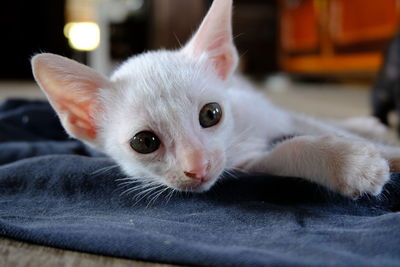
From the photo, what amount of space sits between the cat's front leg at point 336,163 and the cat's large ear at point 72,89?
20.2 inches

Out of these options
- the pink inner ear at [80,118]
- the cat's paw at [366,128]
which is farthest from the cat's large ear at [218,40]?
the cat's paw at [366,128]

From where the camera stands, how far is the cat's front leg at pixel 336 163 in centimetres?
92

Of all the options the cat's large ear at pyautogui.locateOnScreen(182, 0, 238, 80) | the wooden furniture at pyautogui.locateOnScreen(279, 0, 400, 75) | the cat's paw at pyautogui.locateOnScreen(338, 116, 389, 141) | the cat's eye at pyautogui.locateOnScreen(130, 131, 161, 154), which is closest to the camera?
the cat's eye at pyautogui.locateOnScreen(130, 131, 161, 154)

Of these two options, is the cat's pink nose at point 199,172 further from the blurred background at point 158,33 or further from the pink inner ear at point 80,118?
the blurred background at point 158,33

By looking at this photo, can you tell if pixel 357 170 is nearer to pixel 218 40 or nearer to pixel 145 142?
pixel 145 142

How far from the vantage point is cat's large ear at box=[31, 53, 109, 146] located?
3.57 feet

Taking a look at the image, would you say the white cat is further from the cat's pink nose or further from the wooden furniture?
the wooden furniture

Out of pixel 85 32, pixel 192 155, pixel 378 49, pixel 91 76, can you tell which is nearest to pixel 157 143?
pixel 192 155

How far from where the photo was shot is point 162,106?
1.03 meters

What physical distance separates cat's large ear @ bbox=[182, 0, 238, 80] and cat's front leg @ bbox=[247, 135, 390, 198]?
0.35 metres

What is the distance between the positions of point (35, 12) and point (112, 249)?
6.61 m

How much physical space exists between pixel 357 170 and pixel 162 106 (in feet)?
1.48

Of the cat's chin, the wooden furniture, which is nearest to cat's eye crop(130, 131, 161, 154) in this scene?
the cat's chin

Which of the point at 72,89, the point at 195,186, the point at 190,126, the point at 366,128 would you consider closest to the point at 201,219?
the point at 195,186
